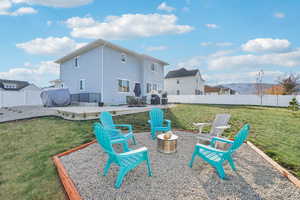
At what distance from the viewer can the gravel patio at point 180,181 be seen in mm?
2064

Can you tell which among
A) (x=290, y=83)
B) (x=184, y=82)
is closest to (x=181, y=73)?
(x=184, y=82)

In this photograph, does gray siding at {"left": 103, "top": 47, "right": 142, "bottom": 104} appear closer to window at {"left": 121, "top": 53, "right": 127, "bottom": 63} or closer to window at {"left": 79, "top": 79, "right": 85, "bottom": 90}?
window at {"left": 121, "top": 53, "right": 127, "bottom": 63}

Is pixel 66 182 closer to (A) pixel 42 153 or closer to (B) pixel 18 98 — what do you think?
(A) pixel 42 153

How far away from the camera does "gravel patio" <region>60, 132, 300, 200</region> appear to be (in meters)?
2.06

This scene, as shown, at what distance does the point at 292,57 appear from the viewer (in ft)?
57.4

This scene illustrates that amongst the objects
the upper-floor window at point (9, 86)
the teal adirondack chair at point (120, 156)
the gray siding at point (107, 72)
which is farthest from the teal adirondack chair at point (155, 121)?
the upper-floor window at point (9, 86)

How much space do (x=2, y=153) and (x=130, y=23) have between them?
37.3ft

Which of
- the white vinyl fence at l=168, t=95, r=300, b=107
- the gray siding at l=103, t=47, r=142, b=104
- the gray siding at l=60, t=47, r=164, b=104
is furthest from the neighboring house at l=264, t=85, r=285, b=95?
the gray siding at l=103, t=47, r=142, b=104

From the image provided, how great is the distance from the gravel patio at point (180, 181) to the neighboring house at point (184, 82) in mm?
25955

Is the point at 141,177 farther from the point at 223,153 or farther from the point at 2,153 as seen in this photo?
the point at 2,153

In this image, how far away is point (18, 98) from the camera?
14484 millimetres

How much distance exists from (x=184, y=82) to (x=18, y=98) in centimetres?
2518

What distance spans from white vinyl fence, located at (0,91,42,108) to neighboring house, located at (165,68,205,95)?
2262 cm

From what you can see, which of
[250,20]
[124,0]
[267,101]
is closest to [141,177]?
[124,0]
